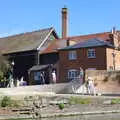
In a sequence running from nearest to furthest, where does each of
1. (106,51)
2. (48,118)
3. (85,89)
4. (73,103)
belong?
1. (48,118)
2. (73,103)
3. (85,89)
4. (106,51)

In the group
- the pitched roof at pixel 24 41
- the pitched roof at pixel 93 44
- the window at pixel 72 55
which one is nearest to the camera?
the pitched roof at pixel 93 44

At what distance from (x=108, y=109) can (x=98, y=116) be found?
325cm

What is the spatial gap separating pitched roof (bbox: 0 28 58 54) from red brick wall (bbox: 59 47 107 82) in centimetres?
851

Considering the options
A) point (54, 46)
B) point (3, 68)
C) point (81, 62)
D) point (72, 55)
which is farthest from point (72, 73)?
point (3, 68)

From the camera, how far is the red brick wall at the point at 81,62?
66.8 m

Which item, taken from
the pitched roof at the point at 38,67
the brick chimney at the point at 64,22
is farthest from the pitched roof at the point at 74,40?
the pitched roof at the point at 38,67

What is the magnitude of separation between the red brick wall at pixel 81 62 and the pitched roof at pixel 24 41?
27.9 ft

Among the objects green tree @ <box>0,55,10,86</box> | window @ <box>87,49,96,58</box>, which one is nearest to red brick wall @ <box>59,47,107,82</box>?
window @ <box>87,49,96,58</box>

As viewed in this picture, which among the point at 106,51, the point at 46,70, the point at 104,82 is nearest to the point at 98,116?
the point at 104,82

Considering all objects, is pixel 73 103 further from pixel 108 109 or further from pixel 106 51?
pixel 106 51

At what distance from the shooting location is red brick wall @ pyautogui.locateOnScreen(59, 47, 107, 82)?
219 ft

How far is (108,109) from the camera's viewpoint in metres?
40.7

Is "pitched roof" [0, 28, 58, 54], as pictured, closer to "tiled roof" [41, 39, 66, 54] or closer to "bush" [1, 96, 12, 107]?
"tiled roof" [41, 39, 66, 54]

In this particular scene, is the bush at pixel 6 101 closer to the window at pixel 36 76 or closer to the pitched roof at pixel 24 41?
the window at pixel 36 76
